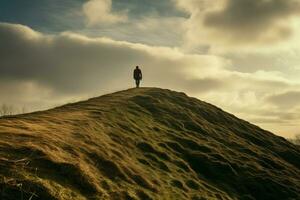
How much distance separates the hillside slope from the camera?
71.5ft

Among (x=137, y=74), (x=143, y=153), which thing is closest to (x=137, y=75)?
(x=137, y=74)

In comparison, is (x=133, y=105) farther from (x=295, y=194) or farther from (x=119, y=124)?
(x=295, y=194)

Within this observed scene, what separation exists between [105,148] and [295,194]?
20.5 meters

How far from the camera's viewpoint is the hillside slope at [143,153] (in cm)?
2180

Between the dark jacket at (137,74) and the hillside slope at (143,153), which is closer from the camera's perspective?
the hillside slope at (143,153)

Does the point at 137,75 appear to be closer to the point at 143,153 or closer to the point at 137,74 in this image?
the point at 137,74

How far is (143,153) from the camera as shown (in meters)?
33.8

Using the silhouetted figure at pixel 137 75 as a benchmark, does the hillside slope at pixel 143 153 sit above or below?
below

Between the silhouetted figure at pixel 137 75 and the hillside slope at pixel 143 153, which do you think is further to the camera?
the silhouetted figure at pixel 137 75

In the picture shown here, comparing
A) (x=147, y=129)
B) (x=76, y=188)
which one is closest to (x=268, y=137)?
(x=147, y=129)

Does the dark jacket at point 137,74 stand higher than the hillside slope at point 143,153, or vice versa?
the dark jacket at point 137,74

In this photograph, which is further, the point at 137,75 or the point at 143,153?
the point at 137,75

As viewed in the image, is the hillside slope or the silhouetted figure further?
the silhouetted figure

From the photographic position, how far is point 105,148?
2948 centimetres
